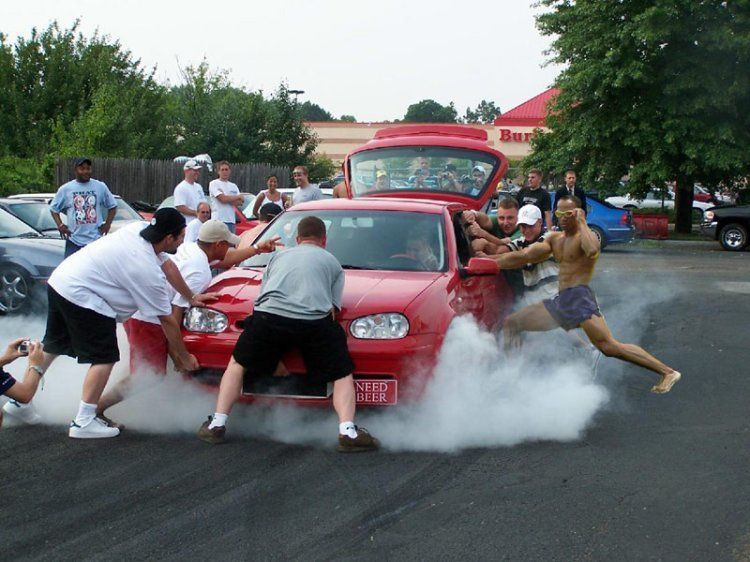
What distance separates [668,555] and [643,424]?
8.46ft

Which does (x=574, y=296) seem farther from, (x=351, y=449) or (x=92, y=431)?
(x=92, y=431)

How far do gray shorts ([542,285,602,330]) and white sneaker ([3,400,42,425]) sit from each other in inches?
148

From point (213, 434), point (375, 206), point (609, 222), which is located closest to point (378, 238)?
point (375, 206)

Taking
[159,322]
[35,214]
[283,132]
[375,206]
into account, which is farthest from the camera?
[283,132]

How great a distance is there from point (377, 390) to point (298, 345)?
57 cm

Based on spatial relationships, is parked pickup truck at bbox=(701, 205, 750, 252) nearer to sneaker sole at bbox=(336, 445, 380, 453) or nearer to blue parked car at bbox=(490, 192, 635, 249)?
blue parked car at bbox=(490, 192, 635, 249)

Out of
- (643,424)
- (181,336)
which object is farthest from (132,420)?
(643,424)

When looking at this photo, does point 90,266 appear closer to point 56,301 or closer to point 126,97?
point 56,301

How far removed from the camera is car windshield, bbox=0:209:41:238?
12.3 metres

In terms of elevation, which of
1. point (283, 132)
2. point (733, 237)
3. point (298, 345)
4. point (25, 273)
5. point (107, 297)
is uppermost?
point (283, 132)

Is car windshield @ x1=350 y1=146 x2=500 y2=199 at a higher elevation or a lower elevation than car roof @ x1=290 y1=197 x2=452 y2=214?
higher

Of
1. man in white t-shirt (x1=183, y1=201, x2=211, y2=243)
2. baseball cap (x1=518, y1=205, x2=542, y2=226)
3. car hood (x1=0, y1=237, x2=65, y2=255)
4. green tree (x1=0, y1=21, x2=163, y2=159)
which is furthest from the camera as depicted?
green tree (x1=0, y1=21, x2=163, y2=159)

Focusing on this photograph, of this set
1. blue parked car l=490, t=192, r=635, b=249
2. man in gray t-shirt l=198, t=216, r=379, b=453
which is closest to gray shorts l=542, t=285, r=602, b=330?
man in gray t-shirt l=198, t=216, r=379, b=453

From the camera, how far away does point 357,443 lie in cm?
594
